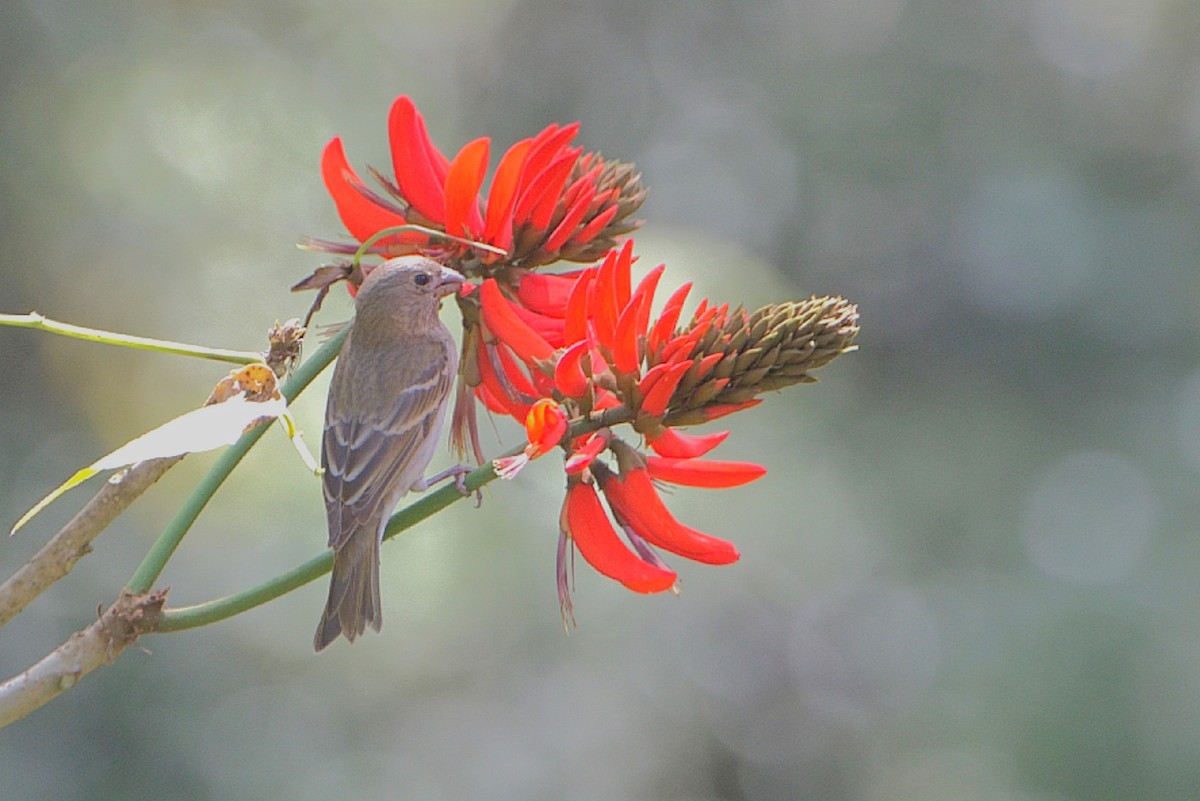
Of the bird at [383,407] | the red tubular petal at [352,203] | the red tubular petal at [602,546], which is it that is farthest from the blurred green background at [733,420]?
the red tubular petal at [602,546]

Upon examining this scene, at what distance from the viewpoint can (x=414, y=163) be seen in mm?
1136

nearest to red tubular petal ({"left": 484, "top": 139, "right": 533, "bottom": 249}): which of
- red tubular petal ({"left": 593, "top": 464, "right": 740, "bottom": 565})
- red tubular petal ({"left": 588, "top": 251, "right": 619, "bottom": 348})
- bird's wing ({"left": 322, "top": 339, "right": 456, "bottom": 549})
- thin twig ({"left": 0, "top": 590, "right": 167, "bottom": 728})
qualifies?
red tubular petal ({"left": 588, "top": 251, "right": 619, "bottom": 348})

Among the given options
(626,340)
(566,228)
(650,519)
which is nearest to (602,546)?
(650,519)

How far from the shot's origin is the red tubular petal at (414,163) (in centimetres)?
112

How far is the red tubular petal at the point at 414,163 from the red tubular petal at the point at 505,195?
0.07 metres

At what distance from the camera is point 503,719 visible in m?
3.85

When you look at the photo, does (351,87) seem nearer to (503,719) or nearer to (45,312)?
(45,312)

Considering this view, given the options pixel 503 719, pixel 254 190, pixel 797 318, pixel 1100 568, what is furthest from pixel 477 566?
pixel 797 318

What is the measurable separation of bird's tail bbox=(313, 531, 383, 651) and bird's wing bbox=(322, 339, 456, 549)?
259 mm

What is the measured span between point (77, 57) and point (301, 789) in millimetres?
2446

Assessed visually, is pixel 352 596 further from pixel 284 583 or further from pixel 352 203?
pixel 284 583

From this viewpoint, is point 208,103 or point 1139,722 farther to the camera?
point 208,103

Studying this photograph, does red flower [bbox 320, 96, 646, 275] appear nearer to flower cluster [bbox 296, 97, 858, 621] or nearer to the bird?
flower cluster [bbox 296, 97, 858, 621]

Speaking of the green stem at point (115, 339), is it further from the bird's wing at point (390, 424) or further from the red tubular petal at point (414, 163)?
the bird's wing at point (390, 424)
